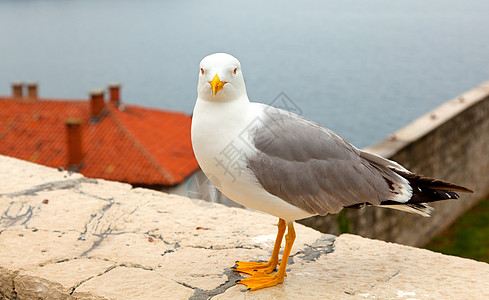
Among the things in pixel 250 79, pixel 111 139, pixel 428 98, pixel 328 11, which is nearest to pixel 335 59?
pixel 250 79

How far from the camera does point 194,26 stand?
44.8 meters

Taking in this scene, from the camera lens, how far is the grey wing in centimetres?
211

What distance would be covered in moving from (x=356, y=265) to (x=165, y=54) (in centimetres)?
3650

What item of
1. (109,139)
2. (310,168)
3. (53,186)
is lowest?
(109,139)

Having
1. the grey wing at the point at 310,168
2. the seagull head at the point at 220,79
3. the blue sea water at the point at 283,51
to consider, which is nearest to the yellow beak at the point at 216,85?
the seagull head at the point at 220,79

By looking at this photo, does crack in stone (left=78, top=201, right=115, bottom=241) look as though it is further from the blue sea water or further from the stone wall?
the blue sea water

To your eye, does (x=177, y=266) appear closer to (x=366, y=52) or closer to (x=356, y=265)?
(x=356, y=265)

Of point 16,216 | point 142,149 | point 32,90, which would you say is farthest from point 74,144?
point 16,216

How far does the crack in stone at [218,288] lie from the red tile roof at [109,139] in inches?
521

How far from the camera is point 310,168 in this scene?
217 centimetres

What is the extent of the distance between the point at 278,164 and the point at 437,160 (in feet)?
22.4

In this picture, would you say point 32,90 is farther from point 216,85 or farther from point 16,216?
point 216,85

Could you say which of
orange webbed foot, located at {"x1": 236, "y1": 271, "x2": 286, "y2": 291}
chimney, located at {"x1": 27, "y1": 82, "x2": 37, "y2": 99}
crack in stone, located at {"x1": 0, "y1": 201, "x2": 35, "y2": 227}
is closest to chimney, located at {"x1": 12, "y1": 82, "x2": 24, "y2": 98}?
chimney, located at {"x1": 27, "y1": 82, "x2": 37, "y2": 99}

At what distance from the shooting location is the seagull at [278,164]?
81.3 inches
